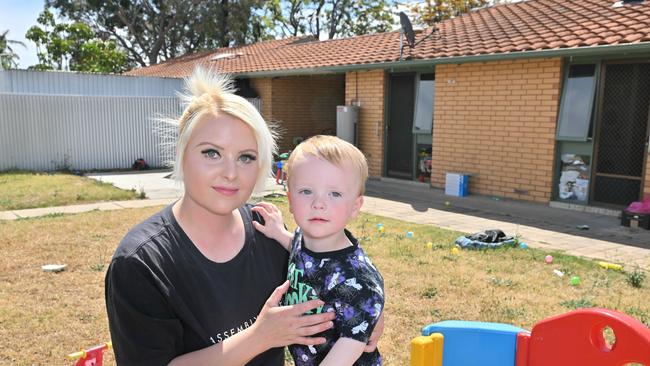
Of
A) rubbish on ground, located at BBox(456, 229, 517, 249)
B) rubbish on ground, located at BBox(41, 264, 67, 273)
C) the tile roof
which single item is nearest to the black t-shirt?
rubbish on ground, located at BBox(41, 264, 67, 273)

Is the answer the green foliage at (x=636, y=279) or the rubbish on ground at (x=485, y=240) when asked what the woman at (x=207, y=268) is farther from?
the rubbish on ground at (x=485, y=240)

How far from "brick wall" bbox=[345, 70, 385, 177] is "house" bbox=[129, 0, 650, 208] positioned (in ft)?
0.09

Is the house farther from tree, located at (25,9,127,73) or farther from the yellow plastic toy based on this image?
tree, located at (25,9,127,73)

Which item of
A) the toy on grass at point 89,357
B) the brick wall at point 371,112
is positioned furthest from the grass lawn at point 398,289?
the brick wall at point 371,112

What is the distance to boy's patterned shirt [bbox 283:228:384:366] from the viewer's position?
66.7 inches

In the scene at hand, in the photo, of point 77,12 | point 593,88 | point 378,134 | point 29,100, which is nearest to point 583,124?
point 593,88

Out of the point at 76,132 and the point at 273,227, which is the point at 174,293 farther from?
the point at 76,132

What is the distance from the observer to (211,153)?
5.30ft

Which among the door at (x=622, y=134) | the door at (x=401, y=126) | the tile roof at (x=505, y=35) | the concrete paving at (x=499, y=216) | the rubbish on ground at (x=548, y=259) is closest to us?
the rubbish on ground at (x=548, y=259)

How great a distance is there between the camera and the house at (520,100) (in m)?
8.95

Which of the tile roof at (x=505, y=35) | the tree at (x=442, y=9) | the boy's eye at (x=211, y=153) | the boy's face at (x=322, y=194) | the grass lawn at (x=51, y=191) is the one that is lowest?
the grass lawn at (x=51, y=191)

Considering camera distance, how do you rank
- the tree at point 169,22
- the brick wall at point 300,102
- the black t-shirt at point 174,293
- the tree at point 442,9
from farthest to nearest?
the tree at point 169,22
the tree at point 442,9
the brick wall at point 300,102
the black t-shirt at point 174,293

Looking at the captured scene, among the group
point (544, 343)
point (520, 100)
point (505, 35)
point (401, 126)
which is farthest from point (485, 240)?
point (401, 126)

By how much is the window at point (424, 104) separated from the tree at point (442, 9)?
19.8 meters
